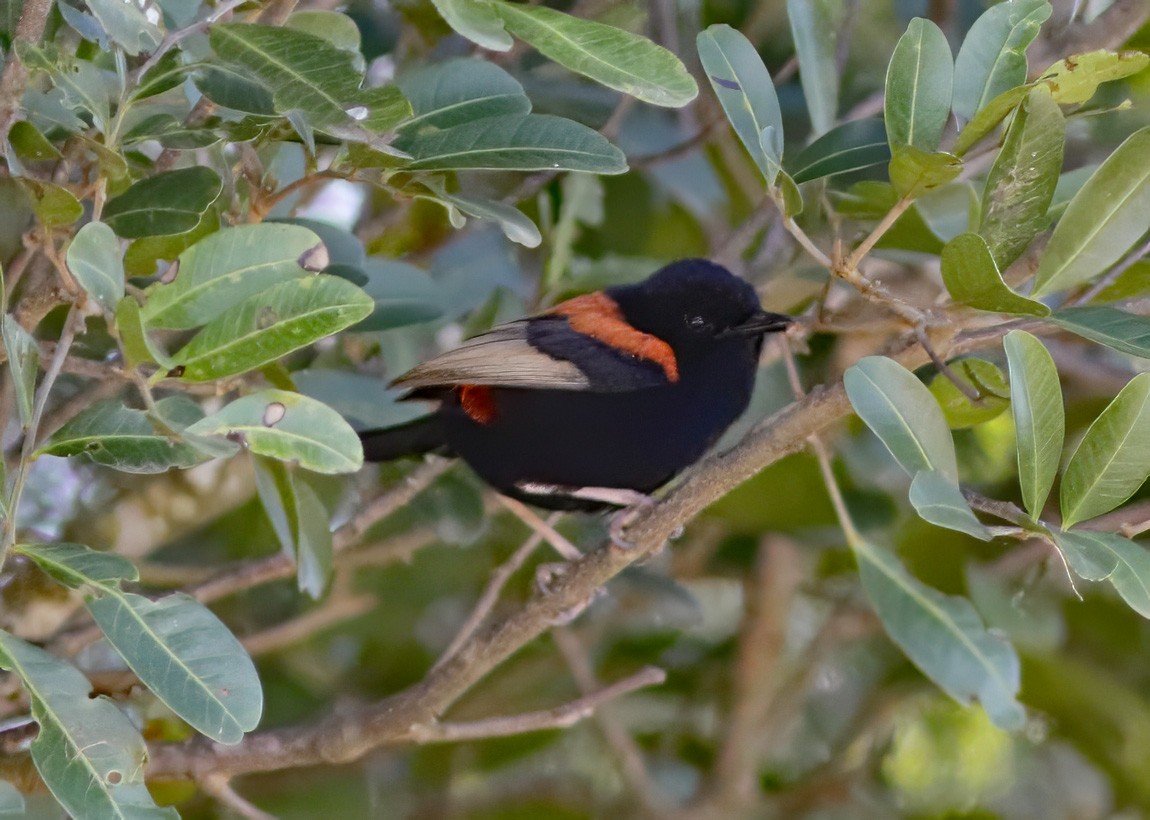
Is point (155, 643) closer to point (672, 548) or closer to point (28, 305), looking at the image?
point (28, 305)

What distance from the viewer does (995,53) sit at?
2316mm

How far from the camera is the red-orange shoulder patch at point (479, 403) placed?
3.46 metres

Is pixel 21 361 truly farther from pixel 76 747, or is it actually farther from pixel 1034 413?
pixel 1034 413

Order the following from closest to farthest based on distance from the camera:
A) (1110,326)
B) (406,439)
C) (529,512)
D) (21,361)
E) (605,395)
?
(21,361) → (1110,326) → (605,395) → (406,439) → (529,512)

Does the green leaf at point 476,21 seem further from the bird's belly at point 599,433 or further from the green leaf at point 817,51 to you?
the bird's belly at point 599,433

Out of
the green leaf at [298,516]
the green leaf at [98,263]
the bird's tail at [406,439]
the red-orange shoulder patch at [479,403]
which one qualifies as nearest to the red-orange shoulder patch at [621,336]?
the red-orange shoulder patch at [479,403]

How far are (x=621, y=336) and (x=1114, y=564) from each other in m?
1.70

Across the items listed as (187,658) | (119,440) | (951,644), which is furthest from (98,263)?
(951,644)

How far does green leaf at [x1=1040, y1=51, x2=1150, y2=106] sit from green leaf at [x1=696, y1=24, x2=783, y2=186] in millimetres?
504

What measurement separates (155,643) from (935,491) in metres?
1.30

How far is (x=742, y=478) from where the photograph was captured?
91.1 inches

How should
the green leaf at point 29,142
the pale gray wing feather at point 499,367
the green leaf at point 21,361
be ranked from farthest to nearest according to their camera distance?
the pale gray wing feather at point 499,367 → the green leaf at point 29,142 → the green leaf at point 21,361

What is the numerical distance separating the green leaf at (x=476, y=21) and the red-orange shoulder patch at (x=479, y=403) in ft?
4.96

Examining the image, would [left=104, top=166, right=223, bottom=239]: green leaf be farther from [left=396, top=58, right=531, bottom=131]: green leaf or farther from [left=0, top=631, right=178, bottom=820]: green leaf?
[left=0, top=631, right=178, bottom=820]: green leaf
